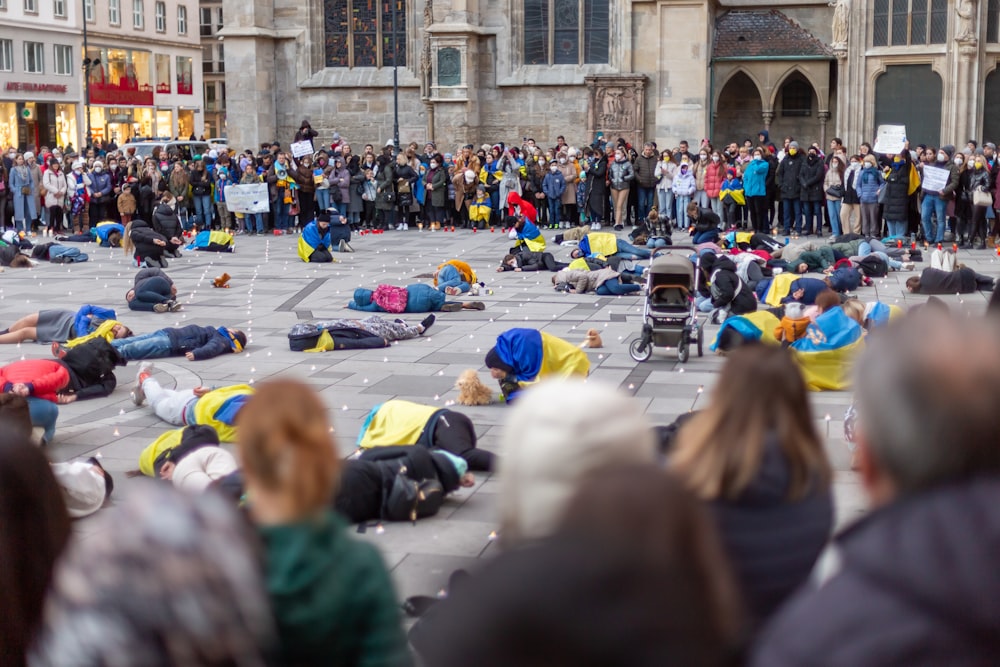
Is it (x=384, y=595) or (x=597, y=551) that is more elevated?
(x=597, y=551)

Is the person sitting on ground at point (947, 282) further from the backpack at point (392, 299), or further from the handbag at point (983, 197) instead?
the backpack at point (392, 299)

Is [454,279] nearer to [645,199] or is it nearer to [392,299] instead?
[392,299]

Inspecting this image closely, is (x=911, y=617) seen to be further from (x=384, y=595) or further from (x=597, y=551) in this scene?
(x=384, y=595)

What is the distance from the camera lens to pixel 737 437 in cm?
310

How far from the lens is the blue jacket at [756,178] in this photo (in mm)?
23266

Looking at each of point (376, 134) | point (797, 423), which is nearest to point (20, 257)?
point (376, 134)

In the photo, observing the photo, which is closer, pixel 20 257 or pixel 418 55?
pixel 20 257

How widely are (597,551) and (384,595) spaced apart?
2.65 feet

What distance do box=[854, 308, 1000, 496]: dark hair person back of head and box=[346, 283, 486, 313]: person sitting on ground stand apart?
12781mm

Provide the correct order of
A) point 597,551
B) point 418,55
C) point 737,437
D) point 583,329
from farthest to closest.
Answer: point 418,55 < point 583,329 < point 737,437 < point 597,551

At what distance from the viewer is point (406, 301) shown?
15.0 metres

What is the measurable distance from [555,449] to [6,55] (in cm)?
5361

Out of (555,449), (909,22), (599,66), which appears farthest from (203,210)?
(555,449)

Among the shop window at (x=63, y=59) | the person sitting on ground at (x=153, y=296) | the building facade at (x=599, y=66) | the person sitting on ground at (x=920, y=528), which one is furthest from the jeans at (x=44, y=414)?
the shop window at (x=63, y=59)
